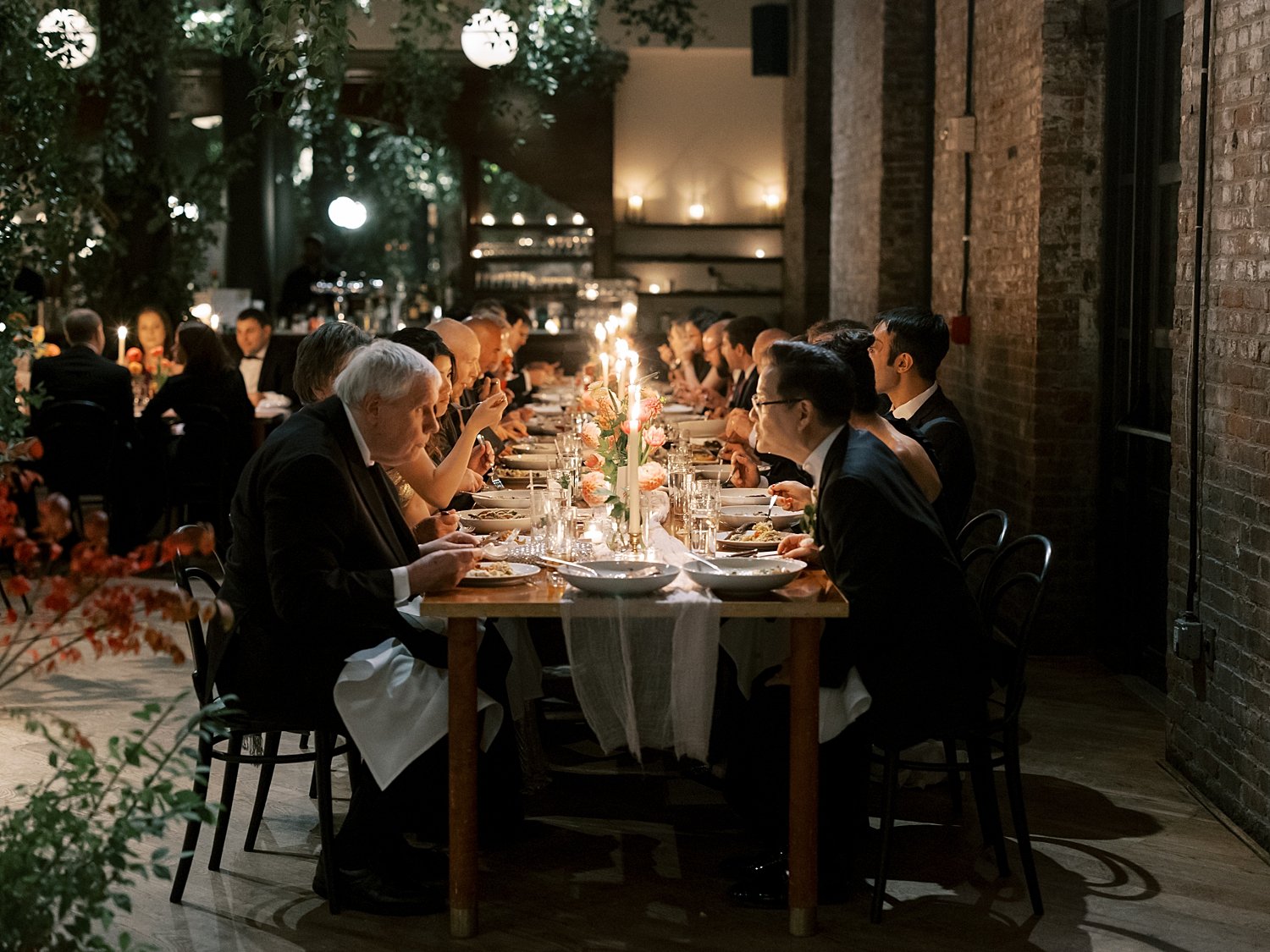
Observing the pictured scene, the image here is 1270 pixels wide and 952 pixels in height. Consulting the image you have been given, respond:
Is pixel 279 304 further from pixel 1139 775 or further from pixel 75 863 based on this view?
pixel 75 863

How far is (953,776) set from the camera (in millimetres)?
4430

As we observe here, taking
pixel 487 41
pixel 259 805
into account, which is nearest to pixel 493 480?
pixel 259 805

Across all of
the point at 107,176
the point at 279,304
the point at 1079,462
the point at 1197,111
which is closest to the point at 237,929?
the point at 1197,111

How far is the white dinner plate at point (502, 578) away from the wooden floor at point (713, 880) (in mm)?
796

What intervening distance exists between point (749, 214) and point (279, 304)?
4819mm

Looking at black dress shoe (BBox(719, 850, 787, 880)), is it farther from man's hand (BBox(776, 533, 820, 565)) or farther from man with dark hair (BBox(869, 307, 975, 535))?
man with dark hair (BBox(869, 307, 975, 535))

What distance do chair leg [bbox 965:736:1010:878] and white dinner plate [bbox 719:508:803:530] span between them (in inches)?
34.5

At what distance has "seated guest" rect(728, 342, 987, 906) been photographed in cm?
371

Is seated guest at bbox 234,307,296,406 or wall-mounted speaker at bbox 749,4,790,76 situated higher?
wall-mounted speaker at bbox 749,4,790,76

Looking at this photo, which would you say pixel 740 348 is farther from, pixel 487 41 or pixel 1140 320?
pixel 487 41

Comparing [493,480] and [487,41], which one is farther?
[487,41]

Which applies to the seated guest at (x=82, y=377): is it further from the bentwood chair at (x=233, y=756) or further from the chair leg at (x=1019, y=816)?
the chair leg at (x=1019, y=816)

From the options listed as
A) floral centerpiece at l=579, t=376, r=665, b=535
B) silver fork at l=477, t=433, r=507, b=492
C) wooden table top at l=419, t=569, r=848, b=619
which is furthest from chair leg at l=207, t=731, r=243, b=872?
silver fork at l=477, t=433, r=507, b=492

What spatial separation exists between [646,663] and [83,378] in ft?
18.2
